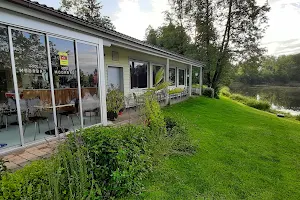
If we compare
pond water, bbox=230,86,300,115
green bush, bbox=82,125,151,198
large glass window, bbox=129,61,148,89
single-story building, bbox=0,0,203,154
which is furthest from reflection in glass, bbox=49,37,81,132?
pond water, bbox=230,86,300,115

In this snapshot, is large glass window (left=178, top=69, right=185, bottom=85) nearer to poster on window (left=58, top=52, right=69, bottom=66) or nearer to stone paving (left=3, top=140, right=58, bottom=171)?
poster on window (left=58, top=52, right=69, bottom=66)

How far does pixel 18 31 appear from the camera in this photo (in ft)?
10.4

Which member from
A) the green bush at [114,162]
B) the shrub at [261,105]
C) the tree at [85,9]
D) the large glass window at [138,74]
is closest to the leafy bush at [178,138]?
the green bush at [114,162]

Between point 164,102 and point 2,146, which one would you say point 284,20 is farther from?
point 2,146

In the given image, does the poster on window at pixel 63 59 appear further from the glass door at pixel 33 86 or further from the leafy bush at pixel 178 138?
the leafy bush at pixel 178 138

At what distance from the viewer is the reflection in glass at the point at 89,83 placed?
4.47m

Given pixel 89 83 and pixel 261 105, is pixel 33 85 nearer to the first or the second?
pixel 89 83

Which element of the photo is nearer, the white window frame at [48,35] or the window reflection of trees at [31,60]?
the white window frame at [48,35]

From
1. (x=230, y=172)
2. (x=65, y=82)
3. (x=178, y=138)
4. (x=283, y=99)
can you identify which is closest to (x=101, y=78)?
(x=65, y=82)

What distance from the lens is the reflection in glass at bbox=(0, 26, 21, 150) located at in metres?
3.45

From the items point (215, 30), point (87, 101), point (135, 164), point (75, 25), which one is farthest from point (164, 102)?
point (215, 30)

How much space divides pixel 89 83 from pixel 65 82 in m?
0.62

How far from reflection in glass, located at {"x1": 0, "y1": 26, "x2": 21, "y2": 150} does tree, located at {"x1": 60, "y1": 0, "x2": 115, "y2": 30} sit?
2127 centimetres

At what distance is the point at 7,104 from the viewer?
4215 mm
